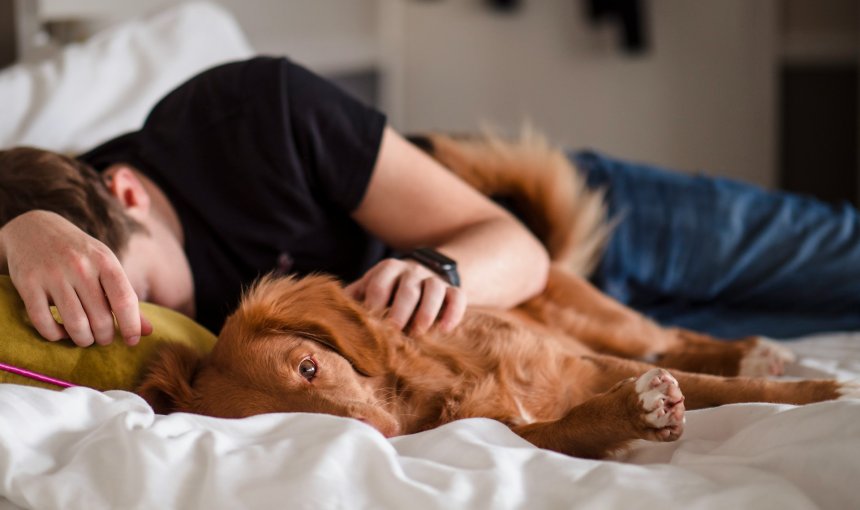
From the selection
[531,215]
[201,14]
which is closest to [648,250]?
[531,215]

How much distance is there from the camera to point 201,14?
251 cm

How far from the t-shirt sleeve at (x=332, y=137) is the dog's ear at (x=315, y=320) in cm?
42

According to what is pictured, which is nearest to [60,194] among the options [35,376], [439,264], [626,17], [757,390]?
[35,376]

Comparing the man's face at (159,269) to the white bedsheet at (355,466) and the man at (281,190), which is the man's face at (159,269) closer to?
the man at (281,190)

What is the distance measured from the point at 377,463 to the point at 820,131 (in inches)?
165

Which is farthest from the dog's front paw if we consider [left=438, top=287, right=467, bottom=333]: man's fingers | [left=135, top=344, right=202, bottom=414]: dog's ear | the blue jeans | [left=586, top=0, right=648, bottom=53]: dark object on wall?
[left=586, top=0, right=648, bottom=53]: dark object on wall

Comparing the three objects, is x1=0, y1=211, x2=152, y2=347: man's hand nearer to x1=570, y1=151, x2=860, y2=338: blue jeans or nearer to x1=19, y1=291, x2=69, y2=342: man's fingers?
x1=19, y1=291, x2=69, y2=342: man's fingers

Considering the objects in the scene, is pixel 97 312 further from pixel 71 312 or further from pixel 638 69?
pixel 638 69

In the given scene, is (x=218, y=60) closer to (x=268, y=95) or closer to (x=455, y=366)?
(x=268, y=95)

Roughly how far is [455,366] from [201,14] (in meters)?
1.68

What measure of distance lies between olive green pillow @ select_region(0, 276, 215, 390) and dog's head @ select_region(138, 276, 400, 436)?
0.03 m

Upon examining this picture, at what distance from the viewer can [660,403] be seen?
920mm

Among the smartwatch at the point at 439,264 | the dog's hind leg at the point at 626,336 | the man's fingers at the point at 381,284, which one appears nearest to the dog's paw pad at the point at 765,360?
the dog's hind leg at the point at 626,336

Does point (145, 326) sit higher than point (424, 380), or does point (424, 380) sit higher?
point (145, 326)
